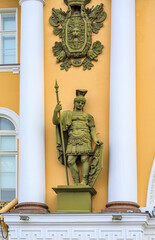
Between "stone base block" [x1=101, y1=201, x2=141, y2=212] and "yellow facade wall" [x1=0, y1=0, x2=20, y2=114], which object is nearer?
"stone base block" [x1=101, y1=201, x2=141, y2=212]

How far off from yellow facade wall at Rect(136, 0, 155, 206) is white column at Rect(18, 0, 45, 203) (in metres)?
1.87

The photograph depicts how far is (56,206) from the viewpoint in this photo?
15.2m

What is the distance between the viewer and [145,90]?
15555mm

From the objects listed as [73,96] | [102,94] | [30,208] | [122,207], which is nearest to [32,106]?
[73,96]

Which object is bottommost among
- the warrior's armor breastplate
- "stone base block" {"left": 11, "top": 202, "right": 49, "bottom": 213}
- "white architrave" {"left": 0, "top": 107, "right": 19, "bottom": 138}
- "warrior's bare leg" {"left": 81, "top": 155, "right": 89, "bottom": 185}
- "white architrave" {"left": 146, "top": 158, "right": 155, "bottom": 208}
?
"stone base block" {"left": 11, "top": 202, "right": 49, "bottom": 213}

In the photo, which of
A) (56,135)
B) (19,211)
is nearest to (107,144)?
(56,135)

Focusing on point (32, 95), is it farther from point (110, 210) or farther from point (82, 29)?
point (110, 210)

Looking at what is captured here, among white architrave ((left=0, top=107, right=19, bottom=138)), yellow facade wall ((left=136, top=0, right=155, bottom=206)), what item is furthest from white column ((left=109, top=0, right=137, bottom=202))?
white architrave ((left=0, top=107, right=19, bottom=138))

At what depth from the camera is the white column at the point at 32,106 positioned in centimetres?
1515

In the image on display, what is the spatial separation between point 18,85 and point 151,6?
311 cm

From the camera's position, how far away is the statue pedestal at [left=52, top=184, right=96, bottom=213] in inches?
579

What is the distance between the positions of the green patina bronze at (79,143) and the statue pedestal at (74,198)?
0.52 ft

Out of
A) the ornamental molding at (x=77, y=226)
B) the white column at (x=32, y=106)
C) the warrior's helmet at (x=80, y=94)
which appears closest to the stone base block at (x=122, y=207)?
the ornamental molding at (x=77, y=226)

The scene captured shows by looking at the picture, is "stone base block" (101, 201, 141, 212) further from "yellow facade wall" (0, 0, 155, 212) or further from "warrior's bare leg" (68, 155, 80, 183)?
"warrior's bare leg" (68, 155, 80, 183)
